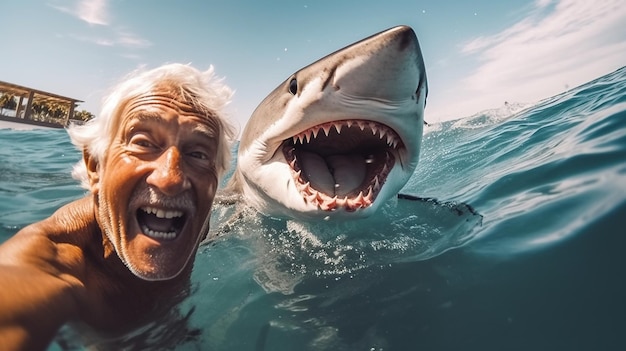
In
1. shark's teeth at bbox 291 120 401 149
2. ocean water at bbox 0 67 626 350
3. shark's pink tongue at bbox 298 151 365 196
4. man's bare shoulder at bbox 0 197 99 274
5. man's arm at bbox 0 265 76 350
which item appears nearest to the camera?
man's arm at bbox 0 265 76 350

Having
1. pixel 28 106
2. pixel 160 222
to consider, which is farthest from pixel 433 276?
pixel 28 106

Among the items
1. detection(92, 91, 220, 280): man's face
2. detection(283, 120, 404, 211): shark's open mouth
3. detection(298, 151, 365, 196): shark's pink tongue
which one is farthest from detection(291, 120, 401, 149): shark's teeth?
detection(92, 91, 220, 280): man's face

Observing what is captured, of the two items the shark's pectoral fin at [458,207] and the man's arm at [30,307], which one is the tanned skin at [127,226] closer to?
the man's arm at [30,307]

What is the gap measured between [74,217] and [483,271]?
218 centimetres

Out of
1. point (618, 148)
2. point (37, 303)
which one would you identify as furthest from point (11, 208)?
point (618, 148)

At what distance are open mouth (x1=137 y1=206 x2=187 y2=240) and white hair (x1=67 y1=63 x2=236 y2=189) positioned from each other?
36cm

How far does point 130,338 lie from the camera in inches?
73.9

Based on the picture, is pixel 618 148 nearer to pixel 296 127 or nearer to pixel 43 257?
pixel 296 127

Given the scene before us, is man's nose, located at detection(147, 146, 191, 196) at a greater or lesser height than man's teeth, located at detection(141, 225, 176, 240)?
greater

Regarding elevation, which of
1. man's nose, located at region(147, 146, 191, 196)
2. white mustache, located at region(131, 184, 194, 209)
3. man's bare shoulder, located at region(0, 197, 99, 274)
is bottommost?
man's bare shoulder, located at region(0, 197, 99, 274)

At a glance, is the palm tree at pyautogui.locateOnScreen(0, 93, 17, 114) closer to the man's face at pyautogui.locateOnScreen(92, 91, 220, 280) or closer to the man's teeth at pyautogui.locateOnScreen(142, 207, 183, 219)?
the man's face at pyautogui.locateOnScreen(92, 91, 220, 280)

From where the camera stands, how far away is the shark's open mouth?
2.13m

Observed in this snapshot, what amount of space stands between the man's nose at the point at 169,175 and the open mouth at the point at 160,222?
0.11 meters

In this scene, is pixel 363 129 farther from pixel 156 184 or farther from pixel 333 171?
pixel 156 184
